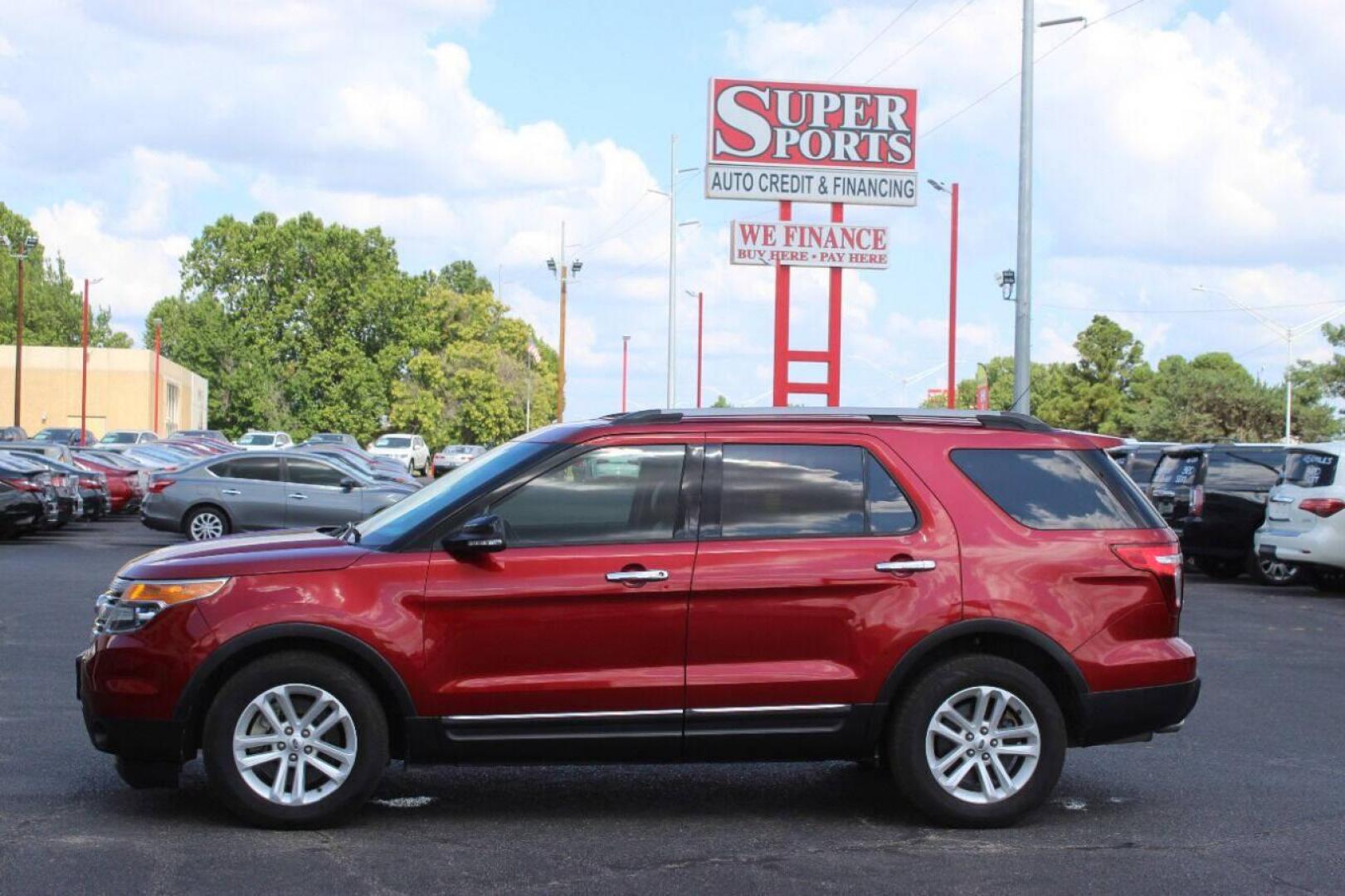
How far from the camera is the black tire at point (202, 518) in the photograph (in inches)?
915

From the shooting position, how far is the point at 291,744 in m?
6.58

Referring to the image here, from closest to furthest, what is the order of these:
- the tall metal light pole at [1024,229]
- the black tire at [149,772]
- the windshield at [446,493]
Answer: the black tire at [149,772]
the windshield at [446,493]
the tall metal light pole at [1024,229]

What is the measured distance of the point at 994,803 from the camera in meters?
6.86

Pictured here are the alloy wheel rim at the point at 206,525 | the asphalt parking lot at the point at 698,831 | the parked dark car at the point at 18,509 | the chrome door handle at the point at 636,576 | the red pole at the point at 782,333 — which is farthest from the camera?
the red pole at the point at 782,333

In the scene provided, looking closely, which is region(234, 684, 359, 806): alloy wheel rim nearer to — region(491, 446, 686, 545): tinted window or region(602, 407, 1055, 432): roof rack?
region(491, 446, 686, 545): tinted window

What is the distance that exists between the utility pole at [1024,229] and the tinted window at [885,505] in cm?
2140

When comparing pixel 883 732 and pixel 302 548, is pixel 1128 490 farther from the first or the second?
pixel 302 548

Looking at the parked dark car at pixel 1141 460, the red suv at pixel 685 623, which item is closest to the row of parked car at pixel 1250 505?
the parked dark car at pixel 1141 460

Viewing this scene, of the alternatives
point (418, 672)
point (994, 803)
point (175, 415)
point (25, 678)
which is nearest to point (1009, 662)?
point (994, 803)

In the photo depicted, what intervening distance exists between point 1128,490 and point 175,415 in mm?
91019

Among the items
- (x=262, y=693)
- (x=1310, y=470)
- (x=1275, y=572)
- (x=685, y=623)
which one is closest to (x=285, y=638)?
(x=262, y=693)

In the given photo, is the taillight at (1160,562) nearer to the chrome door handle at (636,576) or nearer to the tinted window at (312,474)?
the chrome door handle at (636,576)

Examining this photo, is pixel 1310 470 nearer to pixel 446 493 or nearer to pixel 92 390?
pixel 446 493

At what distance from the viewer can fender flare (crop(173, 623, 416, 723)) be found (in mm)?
6504
